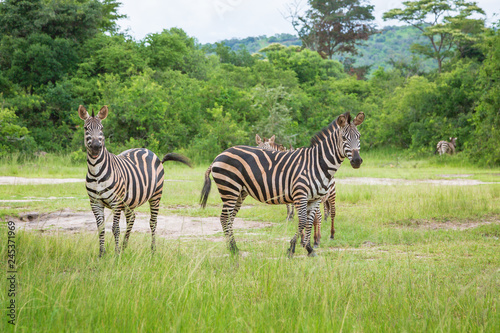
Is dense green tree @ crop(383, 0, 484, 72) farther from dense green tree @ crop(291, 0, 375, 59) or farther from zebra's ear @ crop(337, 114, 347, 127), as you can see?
zebra's ear @ crop(337, 114, 347, 127)

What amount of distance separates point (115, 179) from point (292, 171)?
2.50 m

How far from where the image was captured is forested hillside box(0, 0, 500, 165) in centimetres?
2155

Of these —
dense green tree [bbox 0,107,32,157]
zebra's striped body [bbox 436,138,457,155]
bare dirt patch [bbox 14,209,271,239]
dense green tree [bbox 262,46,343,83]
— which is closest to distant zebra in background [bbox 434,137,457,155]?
zebra's striped body [bbox 436,138,457,155]

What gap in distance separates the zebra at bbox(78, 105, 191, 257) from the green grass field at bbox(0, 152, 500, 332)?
439mm

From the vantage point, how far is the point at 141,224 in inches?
354

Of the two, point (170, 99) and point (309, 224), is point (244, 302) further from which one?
point (170, 99)

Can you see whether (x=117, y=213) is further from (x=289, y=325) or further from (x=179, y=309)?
(x=289, y=325)

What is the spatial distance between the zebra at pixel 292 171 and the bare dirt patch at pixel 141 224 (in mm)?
1296

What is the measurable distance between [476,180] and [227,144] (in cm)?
1090

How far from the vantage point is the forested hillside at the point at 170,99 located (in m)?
21.5

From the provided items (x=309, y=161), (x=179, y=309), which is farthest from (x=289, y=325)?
(x=309, y=161)

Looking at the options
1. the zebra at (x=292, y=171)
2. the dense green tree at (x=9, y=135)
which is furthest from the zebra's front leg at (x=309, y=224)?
the dense green tree at (x=9, y=135)

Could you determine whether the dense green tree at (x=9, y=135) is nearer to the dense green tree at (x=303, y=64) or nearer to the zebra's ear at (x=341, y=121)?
the zebra's ear at (x=341, y=121)

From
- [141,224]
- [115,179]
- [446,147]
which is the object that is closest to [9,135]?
[141,224]
